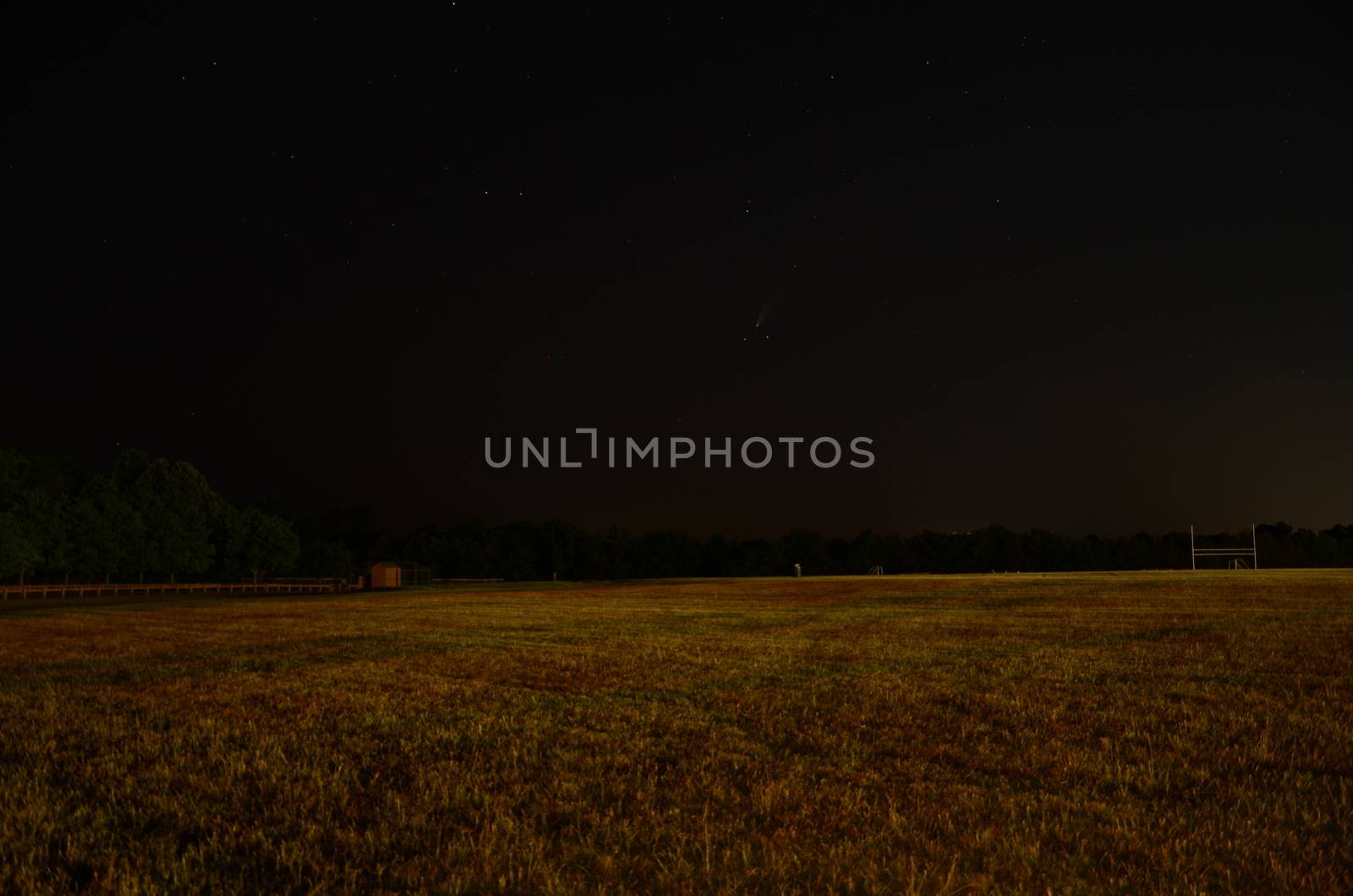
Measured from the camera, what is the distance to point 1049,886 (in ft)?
16.2

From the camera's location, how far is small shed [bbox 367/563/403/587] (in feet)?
284

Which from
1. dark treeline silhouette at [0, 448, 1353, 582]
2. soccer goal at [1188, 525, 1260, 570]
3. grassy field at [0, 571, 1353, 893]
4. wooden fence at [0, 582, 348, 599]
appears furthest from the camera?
soccer goal at [1188, 525, 1260, 570]

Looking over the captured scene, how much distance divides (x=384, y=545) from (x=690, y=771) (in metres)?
135

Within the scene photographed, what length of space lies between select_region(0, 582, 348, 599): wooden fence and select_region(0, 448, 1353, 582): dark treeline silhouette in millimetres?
4562

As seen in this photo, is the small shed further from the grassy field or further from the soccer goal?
the soccer goal

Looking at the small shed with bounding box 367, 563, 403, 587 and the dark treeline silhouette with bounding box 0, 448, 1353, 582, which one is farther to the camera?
the small shed with bounding box 367, 563, 403, 587

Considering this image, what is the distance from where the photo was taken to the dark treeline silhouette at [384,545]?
76438 mm

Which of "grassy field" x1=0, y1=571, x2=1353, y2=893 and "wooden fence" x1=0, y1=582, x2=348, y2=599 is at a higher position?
"grassy field" x1=0, y1=571, x2=1353, y2=893

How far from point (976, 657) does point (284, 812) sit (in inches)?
484

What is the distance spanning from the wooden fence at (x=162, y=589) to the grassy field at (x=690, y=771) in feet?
192

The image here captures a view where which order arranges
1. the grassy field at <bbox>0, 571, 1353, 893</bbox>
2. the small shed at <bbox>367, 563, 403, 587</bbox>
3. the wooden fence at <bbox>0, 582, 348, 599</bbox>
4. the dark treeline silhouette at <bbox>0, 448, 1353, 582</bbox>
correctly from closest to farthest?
the grassy field at <bbox>0, 571, 1353, 893</bbox> → the wooden fence at <bbox>0, 582, 348, 599</bbox> → the dark treeline silhouette at <bbox>0, 448, 1353, 582</bbox> → the small shed at <bbox>367, 563, 403, 587</bbox>

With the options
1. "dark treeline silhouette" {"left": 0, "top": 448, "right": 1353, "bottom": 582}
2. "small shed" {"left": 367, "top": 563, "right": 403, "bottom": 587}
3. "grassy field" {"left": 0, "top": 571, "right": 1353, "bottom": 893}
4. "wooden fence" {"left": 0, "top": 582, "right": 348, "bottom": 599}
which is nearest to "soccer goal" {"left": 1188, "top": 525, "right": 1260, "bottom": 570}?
"dark treeline silhouette" {"left": 0, "top": 448, "right": 1353, "bottom": 582}

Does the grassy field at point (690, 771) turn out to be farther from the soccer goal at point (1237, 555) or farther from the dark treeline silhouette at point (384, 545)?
the soccer goal at point (1237, 555)

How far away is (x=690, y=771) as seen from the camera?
741 centimetres
